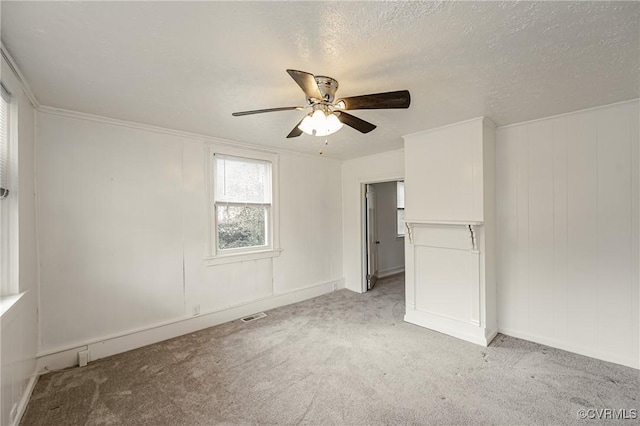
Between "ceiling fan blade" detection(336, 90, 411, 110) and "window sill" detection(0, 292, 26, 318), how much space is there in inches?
93.5

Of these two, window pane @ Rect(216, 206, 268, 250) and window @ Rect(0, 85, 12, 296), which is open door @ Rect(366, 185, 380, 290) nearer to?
window pane @ Rect(216, 206, 268, 250)

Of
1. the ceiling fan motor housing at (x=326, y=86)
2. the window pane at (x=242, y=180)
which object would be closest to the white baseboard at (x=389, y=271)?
the window pane at (x=242, y=180)

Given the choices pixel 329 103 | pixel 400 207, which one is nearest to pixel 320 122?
pixel 329 103

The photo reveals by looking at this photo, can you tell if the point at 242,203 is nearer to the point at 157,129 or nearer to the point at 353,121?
the point at 157,129

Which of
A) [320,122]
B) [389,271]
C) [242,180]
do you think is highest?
[320,122]

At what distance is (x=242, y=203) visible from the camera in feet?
12.3

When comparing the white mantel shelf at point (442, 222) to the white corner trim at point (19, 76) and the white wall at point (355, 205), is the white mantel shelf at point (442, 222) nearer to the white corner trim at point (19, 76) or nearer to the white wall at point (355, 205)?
the white wall at point (355, 205)

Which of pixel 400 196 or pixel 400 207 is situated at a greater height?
pixel 400 196

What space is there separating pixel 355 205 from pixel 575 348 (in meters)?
3.16

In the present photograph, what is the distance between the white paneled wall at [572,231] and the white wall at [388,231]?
2792mm

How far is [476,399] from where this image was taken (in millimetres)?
2039

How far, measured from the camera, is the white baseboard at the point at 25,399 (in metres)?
1.84

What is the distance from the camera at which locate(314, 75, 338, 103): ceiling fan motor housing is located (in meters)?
1.79

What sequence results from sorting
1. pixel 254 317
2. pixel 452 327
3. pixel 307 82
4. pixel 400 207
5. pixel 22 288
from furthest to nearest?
pixel 400 207 < pixel 254 317 < pixel 452 327 < pixel 22 288 < pixel 307 82
